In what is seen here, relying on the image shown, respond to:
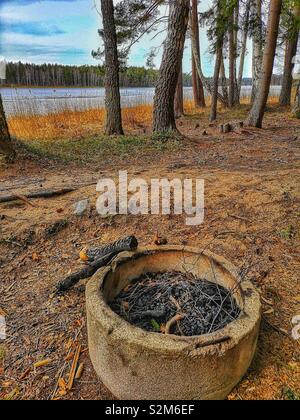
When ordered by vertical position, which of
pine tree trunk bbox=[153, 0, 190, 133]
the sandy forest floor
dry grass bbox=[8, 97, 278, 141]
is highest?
pine tree trunk bbox=[153, 0, 190, 133]

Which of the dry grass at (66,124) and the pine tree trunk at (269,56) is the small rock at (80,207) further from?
the pine tree trunk at (269,56)

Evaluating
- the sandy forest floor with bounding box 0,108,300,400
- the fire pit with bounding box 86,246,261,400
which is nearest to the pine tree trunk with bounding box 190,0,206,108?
the sandy forest floor with bounding box 0,108,300,400

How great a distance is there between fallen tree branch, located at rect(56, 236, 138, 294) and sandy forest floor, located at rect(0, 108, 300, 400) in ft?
0.25

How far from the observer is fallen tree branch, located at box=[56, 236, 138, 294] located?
79.0 inches

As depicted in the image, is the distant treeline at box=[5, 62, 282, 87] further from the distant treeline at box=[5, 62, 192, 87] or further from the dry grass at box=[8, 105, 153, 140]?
the dry grass at box=[8, 105, 153, 140]

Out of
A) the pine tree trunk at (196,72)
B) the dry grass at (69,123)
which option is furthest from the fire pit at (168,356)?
the pine tree trunk at (196,72)

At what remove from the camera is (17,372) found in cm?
166

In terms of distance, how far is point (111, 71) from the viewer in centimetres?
651

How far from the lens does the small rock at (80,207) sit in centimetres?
290

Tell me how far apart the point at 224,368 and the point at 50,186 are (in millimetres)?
2839

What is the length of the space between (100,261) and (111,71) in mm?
5539

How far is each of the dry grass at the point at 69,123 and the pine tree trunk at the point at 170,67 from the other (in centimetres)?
186
